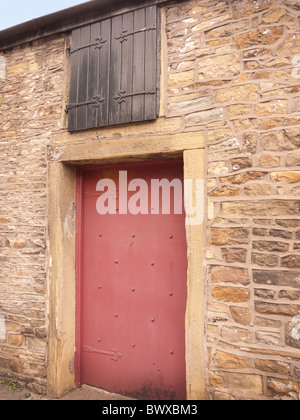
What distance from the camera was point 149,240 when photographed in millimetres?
3225

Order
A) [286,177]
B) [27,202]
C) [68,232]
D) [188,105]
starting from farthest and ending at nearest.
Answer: [27,202], [68,232], [188,105], [286,177]

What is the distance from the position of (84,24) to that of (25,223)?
7.43ft

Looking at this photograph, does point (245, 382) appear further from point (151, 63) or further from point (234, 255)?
point (151, 63)

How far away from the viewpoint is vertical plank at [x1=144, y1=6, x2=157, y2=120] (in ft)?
9.66

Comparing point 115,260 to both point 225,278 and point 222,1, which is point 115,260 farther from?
point 222,1

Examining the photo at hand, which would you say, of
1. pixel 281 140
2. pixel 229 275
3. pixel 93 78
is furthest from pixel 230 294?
pixel 93 78

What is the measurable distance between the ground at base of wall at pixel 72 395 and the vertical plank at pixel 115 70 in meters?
2.85

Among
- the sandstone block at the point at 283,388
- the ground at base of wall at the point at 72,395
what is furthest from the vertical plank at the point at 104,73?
the ground at base of wall at the point at 72,395

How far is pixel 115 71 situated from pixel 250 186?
177cm

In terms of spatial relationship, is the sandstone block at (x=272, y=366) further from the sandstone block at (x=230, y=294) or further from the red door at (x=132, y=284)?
the red door at (x=132, y=284)

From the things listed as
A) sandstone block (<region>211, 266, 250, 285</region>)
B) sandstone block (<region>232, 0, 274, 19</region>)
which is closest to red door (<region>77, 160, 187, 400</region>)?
sandstone block (<region>211, 266, 250, 285</region>)

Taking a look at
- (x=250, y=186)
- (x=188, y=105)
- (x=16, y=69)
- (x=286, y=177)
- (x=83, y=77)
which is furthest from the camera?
(x=16, y=69)

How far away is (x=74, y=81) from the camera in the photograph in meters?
3.33

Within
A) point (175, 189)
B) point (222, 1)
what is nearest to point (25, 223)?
point (175, 189)
